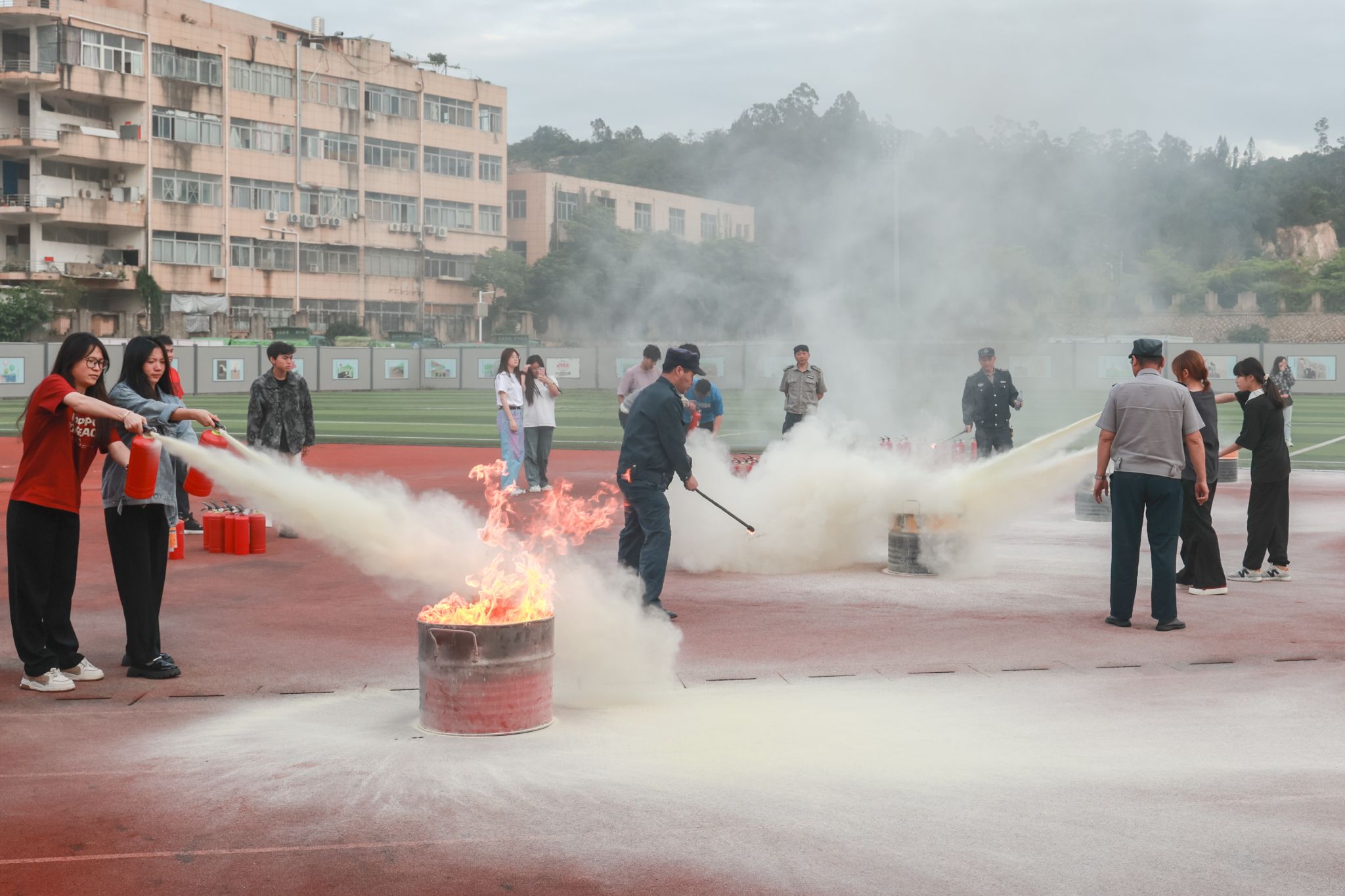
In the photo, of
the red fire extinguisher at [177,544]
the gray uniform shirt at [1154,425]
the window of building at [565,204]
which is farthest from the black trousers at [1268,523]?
the window of building at [565,204]

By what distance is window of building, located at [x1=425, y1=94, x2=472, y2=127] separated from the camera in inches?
3204

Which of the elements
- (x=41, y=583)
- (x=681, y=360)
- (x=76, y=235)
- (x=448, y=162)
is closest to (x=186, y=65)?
(x=76, y=235)

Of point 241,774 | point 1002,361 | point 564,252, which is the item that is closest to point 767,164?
point 1002,361

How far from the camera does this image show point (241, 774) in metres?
5.88

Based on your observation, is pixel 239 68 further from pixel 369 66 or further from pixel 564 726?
pixel 564 726

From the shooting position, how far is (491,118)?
84.6 m

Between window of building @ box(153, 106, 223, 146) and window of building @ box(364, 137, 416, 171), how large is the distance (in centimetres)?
989

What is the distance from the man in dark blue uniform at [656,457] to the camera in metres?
9.32

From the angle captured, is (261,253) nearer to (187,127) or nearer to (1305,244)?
(187,127)

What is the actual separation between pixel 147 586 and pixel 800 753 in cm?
418

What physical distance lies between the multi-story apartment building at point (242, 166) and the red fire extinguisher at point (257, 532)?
58509mm

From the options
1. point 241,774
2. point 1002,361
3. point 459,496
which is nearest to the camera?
point 241,774

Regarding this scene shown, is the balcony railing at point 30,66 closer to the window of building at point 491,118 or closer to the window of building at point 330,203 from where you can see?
the window of building at point 330,203

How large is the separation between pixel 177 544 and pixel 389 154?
71.1m
